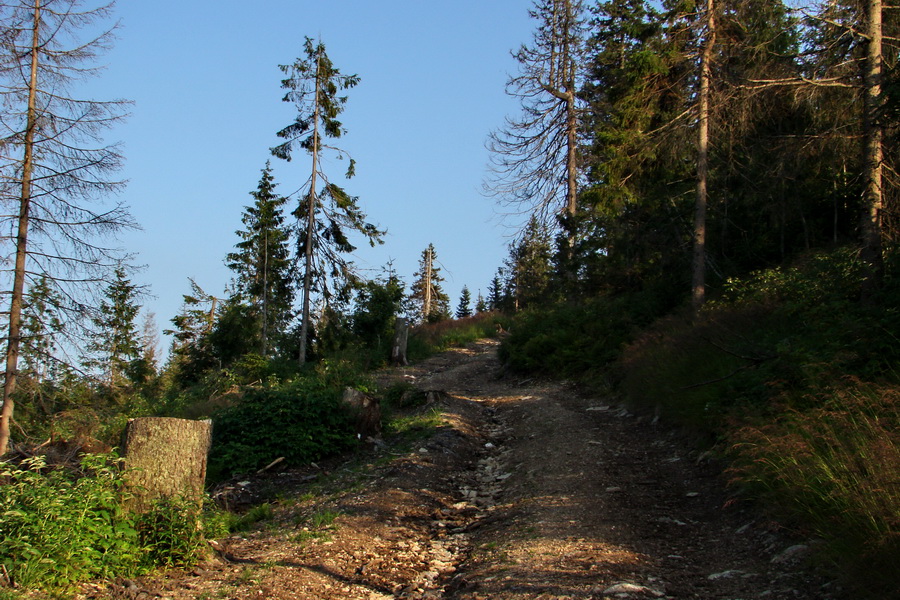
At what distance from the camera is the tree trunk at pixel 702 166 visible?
13.8m

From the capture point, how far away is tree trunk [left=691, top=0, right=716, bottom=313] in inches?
544

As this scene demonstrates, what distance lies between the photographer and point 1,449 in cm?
905

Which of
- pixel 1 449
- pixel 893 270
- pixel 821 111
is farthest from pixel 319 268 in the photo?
pixel 893 270

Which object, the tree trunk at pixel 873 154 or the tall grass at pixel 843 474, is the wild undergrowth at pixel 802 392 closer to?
the tall grass at pixel 843 474

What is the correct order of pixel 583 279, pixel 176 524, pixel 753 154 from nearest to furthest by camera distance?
pixel 176 524 → pixel 753 154 → pixel 583 279

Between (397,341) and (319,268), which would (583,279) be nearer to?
(397,341)

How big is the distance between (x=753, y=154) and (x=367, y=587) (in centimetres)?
1552

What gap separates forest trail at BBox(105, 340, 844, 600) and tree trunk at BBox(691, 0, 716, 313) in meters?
5.02

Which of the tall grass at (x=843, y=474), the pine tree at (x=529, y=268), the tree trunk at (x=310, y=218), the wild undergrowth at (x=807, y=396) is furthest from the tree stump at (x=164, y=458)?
the pine tree at (x=529, y=268)

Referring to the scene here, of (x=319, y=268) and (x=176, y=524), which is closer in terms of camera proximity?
(x=176, y=524)

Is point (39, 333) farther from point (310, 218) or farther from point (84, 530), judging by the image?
point (310, 218)

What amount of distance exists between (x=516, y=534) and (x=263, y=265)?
30.1 metres

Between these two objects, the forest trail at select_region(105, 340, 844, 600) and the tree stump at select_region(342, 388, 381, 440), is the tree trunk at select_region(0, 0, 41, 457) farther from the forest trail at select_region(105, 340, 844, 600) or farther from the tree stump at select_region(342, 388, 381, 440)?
the tree stump at select_region(342, 388, 381, 440)

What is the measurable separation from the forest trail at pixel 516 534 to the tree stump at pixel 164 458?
0.73 metres
